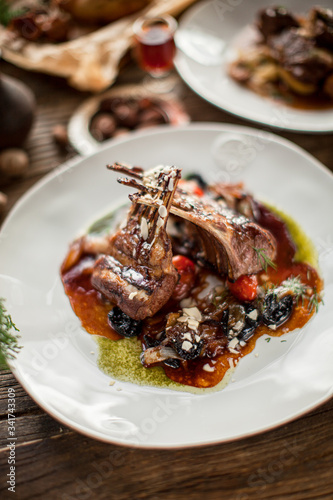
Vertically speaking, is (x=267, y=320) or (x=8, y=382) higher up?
(x=267, y=320)

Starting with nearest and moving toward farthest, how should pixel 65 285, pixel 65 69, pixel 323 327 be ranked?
pixel 323 327 < pixel 65 285 < pixel 65 69

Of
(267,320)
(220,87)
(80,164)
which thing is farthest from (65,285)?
(220,87)

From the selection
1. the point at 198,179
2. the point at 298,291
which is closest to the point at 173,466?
the point at 298,291

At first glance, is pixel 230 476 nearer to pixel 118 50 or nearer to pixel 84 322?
pixel 84 322

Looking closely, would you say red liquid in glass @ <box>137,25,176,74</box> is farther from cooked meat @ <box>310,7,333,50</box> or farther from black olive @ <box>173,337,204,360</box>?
black olive @ <box>173,337,204,360</box>

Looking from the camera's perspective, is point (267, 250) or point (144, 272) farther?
point (267, 250)
